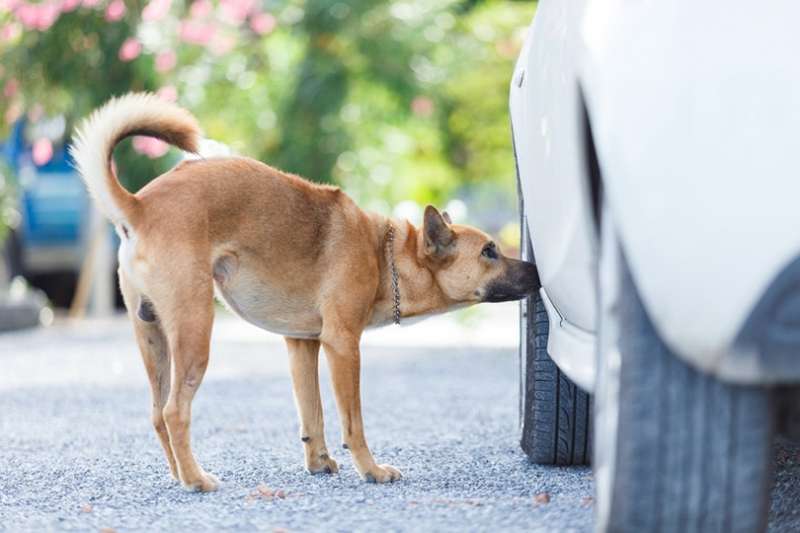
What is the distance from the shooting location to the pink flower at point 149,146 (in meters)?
11.3

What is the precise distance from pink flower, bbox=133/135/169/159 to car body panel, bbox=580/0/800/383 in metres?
9.22

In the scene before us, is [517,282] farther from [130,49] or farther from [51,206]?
[51,206]

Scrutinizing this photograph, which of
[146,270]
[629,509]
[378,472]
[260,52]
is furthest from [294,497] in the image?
[260,52]

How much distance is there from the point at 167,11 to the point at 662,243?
10.0m

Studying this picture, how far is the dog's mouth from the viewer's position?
428 cm

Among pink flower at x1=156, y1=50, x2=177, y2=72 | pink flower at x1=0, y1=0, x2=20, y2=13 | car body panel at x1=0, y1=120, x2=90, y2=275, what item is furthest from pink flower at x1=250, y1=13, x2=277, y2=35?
car body panel at x1=0, y1=120, x2=90, y2=275

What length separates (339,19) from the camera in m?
11.4

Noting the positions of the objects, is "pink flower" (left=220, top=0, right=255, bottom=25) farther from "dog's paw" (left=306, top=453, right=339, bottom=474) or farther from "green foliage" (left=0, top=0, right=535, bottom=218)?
"dog's paw" (left=306, top=453, right=339, bottom=474)

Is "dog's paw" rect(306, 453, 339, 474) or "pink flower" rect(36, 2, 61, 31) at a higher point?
"pink flower" rect(36, 2, 61, 31)

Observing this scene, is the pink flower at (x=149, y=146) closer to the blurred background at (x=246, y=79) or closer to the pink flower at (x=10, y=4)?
the blurred background at (x=246, y=79)

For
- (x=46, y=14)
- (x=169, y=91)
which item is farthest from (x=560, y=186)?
(x=46, y=14)

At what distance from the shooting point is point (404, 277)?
4539 mm

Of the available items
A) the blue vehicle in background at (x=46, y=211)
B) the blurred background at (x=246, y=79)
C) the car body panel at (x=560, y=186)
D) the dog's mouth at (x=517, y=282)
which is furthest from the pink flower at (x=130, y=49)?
the car body panel at (x=560, y=186)

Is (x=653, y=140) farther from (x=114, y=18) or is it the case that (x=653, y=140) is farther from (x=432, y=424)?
(x=114, y=18)
